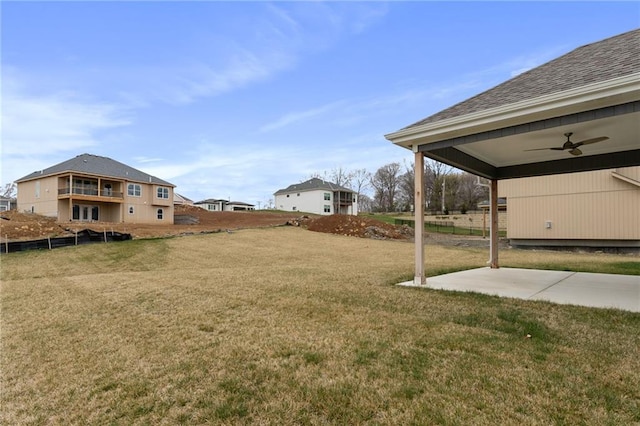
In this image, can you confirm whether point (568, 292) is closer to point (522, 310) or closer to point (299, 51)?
point (522, 310)

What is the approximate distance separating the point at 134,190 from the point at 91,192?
3173 mm

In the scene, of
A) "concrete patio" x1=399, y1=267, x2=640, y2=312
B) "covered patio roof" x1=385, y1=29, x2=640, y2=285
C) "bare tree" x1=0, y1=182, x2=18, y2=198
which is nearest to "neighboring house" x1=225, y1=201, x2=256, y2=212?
"bare tree" x1=0, y1=182, x2=18, y2=198

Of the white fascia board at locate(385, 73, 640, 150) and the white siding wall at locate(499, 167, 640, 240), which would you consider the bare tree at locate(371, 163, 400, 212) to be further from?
the white fascia board at locate(385, 73, 640, 150)

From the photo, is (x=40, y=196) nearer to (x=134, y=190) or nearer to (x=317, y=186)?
(x=134, y=190)

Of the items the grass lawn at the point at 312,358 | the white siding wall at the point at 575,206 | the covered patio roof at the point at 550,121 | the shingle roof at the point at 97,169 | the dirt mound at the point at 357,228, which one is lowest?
the grass lawn at the point at 312,358

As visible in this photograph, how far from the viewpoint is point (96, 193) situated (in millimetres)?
28469

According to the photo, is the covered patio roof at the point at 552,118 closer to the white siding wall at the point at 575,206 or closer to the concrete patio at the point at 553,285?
the concrete patio at the point at 553,285

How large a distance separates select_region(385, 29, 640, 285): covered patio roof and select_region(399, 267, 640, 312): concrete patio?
1.10 meters

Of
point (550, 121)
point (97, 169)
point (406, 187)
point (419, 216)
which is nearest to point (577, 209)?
point (419, 216)

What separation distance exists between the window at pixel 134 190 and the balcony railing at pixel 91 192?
28.3 inches

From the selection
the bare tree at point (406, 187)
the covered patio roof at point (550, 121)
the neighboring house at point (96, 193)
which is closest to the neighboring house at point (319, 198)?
the bare tree at point (406, 187)

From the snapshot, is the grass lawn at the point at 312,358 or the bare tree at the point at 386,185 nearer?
the grass lawn at the point at 312,358

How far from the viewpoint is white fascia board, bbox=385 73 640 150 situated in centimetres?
458

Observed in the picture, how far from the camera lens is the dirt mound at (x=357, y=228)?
24109 mm
